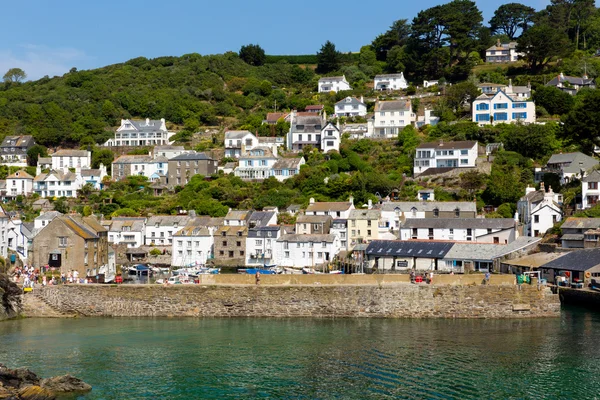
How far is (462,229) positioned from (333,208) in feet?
33.9

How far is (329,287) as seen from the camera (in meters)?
30.1

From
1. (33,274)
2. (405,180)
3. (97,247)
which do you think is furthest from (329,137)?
(33,274)

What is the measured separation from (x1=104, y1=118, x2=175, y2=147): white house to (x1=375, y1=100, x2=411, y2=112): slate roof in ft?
80.1

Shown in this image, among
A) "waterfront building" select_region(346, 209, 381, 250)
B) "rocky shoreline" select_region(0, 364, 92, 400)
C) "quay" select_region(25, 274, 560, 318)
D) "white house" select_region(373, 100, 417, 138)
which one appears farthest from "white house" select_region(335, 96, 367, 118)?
"rocky shoreline" select_region(0, 364, 92, 400)

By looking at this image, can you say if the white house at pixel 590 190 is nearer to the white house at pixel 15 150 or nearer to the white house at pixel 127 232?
the white house at pixel 127 232

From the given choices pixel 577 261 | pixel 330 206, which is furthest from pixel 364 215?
pixel 577 261

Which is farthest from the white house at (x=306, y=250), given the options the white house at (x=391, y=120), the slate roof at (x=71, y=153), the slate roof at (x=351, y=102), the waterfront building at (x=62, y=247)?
the slate roof at (x=71, y=153)

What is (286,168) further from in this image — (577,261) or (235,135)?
(577,261)

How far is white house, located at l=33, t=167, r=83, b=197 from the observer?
70.6 meters

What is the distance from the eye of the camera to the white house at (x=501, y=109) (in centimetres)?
6794

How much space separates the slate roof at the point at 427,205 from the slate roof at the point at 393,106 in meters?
21.8

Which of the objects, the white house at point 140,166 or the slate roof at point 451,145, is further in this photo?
the white house at point 140,166

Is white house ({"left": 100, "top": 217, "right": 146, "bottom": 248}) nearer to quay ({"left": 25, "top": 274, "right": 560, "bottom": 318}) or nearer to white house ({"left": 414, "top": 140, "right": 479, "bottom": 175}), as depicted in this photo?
white house ({"left": 414, "top": 140, "right": 479, "bottom": 175})

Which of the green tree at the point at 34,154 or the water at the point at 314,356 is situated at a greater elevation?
the green tree at the point at 34,154
